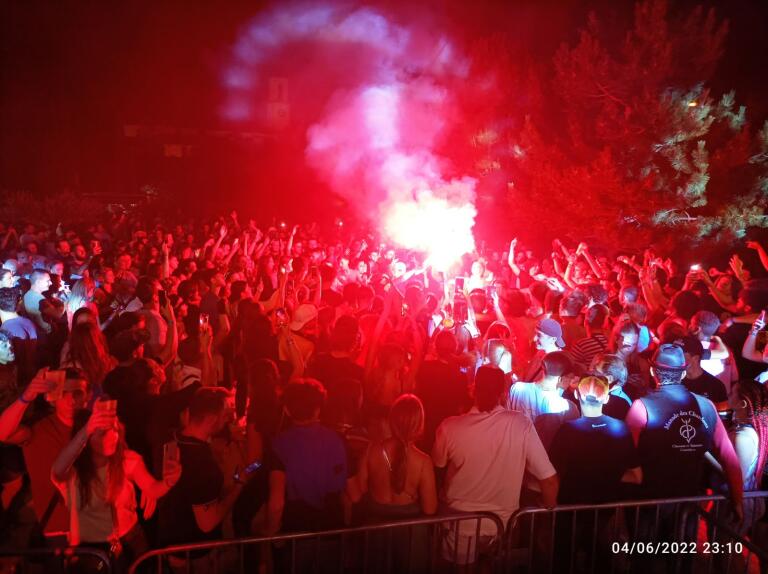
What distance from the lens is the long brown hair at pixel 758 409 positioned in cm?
436

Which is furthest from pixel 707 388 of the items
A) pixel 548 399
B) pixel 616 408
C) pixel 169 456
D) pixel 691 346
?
pixel 169 456

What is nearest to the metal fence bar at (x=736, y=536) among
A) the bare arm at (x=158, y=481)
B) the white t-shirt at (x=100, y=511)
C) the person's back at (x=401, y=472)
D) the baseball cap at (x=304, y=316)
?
the person's back at (x=401, y=472)

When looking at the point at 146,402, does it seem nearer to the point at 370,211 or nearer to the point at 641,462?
the point at 641,462

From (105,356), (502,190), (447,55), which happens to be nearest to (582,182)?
(502,190)

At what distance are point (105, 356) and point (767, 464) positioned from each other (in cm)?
537

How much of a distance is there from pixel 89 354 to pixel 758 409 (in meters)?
5.14

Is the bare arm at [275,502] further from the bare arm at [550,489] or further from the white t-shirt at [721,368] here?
the white t-shirt at [721,368]

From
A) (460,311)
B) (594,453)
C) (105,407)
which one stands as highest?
(460,311)

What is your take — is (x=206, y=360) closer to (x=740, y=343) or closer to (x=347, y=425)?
(x=347, y=425)

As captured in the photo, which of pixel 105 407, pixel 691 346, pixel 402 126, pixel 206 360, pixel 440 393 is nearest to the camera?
pixel 105 407

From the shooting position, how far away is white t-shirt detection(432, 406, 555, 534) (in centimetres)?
389

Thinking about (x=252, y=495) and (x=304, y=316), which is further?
(x=304, y=316)

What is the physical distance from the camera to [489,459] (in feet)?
12.8

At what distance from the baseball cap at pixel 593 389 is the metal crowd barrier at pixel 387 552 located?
107cm
